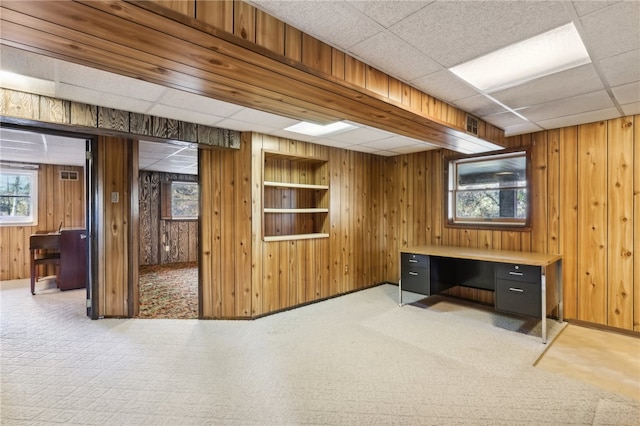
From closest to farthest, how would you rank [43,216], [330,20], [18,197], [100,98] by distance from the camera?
[330,20] < [100,98] < [18,197] < [43,216]

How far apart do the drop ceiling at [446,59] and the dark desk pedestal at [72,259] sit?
3622 mm

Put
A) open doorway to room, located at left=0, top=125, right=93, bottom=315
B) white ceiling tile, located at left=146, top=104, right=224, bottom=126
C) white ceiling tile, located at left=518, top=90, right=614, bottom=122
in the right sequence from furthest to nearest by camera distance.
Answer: open doorway to room, located at left=0, top=125, right=93, bottom=315 → white ceiling tile, located at left=146, top=104, right=224, bottom=126 → white ceiling tile, located at left=518, top=90, right=614, bottom=122

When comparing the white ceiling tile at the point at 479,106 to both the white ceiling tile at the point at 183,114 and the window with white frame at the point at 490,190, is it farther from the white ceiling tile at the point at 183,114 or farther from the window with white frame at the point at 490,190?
the white ceiling tile at the point at 183,114

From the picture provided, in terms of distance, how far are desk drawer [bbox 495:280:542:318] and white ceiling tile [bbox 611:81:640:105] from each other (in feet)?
5.94

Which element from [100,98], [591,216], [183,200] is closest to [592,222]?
[591,216]

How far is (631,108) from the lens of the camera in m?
2.99

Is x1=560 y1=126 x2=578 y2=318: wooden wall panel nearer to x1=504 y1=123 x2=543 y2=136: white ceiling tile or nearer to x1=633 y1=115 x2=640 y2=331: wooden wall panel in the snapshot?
x1=504 y1=123 x2=543 y2=136: white ceiling tile

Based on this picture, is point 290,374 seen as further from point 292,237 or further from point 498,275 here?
point 498,275

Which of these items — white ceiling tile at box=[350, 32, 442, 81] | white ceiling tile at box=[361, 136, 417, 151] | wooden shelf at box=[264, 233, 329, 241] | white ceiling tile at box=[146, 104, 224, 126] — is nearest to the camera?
white ceiling tile at box=[350, 32, 442, 81]

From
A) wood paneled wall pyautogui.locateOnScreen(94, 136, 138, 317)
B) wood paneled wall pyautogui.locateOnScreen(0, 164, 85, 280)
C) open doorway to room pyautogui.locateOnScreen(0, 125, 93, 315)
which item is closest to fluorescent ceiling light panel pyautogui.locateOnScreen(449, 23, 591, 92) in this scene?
wood paneled wall pyautogui.locateOnScreen(94, 136, 138, 317)

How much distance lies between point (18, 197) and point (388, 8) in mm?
7820

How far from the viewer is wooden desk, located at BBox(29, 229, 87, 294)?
5113 mm

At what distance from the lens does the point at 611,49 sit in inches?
74.5

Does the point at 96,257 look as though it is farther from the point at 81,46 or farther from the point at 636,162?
the point at 636,162
